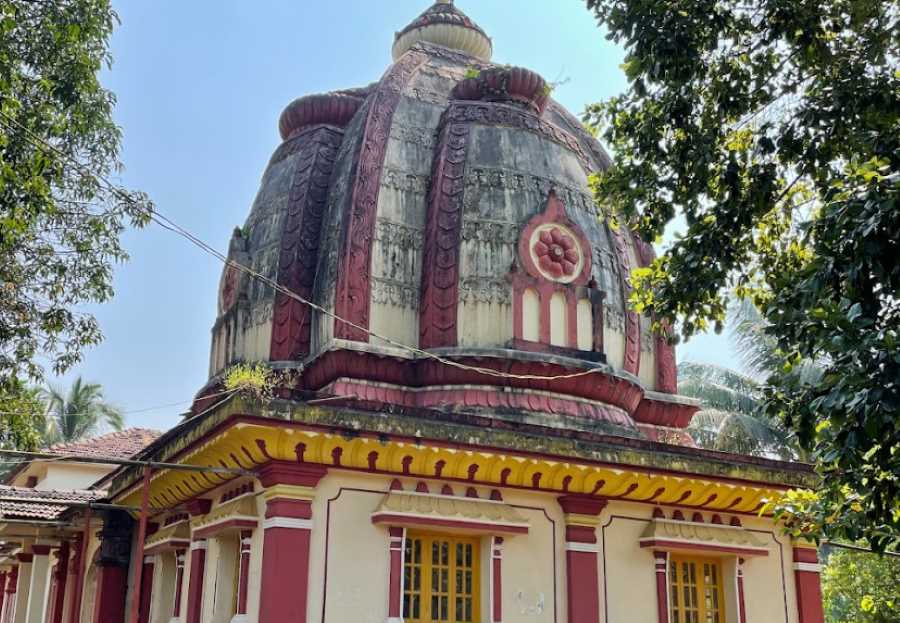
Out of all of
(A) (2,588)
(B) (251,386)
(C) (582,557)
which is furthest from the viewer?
(A) (2,588)

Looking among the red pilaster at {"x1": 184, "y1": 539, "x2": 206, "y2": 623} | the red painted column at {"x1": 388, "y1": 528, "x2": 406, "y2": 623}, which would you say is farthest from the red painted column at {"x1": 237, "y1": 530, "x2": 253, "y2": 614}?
the red painted column at {"x1": 388, "y1": 528, "x2": 406, "y2": 623}

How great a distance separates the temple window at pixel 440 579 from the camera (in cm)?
1112

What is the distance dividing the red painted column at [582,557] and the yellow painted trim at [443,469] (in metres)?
0.16

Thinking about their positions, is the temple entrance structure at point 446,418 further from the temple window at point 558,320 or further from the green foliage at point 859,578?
the green foliage at point 859,578

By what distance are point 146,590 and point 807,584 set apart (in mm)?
9766

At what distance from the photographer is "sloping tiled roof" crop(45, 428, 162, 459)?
23.2 m

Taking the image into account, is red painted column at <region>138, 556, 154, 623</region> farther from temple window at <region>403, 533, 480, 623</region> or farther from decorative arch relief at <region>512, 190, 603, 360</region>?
decorative arch relief at <region>512, 190, 603, 360</region>

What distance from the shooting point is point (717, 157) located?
9820mm

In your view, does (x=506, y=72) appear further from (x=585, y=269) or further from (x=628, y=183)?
(x=628, y=183)

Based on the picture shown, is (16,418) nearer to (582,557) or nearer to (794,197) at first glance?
(582,557)

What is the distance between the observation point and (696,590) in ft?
42.2

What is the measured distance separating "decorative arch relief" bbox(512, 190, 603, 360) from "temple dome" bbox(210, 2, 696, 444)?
2 cm

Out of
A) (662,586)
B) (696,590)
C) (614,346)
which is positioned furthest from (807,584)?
(614,346)

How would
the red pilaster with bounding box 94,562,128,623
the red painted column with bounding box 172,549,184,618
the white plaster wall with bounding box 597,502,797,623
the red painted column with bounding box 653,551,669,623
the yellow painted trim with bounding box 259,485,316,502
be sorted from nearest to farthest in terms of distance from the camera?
the yellow painted trim with bounding box 259,485,316,502 < the white plaster wall with bounding box 597,502,797,623 < the red painted column with bounding box 653,551,669,623 < the red painted column with bounding box 172,549,184,618 < the red pilaster with bounding box 94,562,128,623
